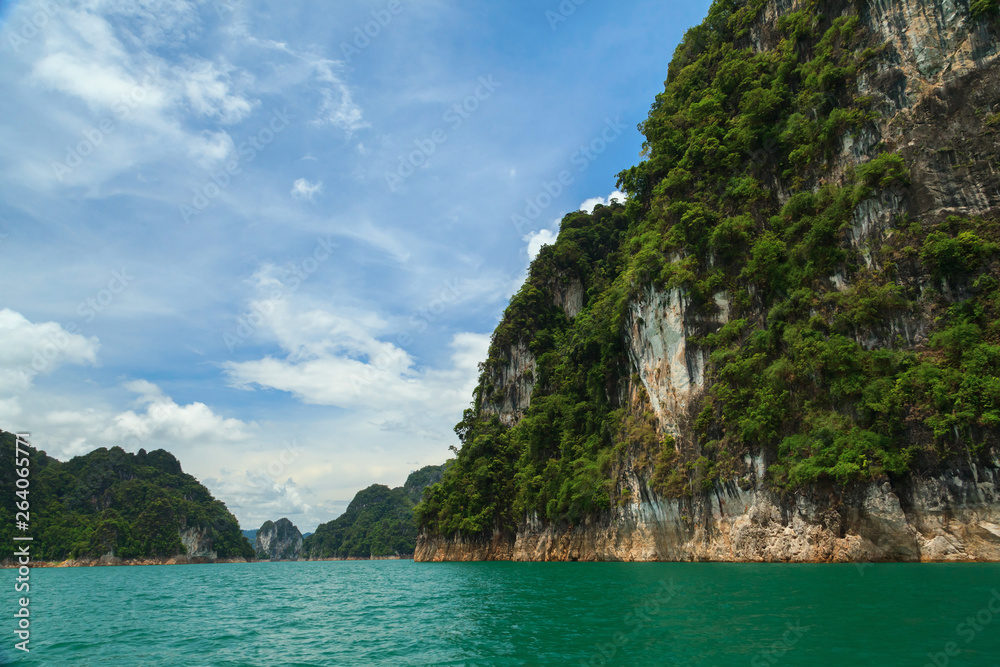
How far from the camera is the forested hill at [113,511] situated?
89.8 metres

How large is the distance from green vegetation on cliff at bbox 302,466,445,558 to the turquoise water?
126061mm

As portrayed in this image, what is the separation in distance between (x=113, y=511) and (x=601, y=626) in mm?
118804

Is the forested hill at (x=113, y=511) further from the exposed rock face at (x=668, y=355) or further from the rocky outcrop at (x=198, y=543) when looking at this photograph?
the exposed rock face at (x=668, y=355)

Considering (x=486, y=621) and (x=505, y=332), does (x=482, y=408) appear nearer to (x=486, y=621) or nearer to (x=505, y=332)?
(x=505, y=332)

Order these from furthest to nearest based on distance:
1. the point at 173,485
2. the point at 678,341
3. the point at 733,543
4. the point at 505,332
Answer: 1. the point at 173,485
2. the point at 505,332
3. the point at 678,341
4. the point at 733,543

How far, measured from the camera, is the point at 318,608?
Result: 20953 millimetres

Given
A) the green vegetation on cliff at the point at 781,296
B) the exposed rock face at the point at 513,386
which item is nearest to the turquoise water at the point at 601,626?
the green vegetation on cliff at the point at 781,296

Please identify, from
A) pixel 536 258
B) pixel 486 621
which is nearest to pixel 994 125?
pixel 486 621

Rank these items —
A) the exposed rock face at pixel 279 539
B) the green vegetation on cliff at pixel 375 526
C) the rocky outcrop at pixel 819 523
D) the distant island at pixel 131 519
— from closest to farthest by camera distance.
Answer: the rocky outcrop at pixel 819 523
the distant island at pixel 131 519
the green vegetation on cliff at pixel 375 526
the exposed rock face at pixel 279 539

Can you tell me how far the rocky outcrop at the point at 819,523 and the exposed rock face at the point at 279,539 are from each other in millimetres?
177999

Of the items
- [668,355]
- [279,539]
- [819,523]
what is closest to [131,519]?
[279,539]

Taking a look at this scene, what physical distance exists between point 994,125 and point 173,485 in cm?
14807

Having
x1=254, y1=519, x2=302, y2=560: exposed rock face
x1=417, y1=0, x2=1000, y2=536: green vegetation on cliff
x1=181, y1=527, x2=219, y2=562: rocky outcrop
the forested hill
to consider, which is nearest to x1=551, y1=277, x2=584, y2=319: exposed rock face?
x1=417, y1=0, x2=1000, y2=536: green vegetation on cliff

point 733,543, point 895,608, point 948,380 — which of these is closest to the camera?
point 895,608
